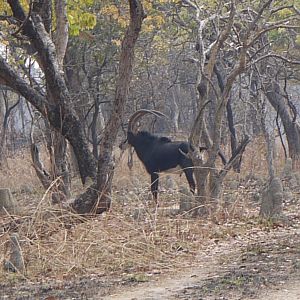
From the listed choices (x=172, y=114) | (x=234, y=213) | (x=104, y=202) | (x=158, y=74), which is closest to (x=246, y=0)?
(x=234, y=213)

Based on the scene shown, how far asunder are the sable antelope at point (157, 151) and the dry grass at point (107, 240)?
4.78 m

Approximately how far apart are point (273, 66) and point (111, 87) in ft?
15.2

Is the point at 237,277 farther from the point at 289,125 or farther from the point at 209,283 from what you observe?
the point at 289,125

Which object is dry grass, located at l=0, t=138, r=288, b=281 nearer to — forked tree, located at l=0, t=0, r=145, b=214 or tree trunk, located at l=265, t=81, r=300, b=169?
forked tree, located at l=0, t=0, r=145, b=214

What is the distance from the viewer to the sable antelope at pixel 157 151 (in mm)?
15940

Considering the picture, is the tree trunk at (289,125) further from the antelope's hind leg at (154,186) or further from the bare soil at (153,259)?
the bare soil at (153,259)

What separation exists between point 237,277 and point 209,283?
0.34 meters

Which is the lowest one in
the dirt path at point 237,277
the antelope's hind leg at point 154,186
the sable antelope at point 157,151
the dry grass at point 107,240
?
the dirt path at point 237,277

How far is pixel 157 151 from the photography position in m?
16.7

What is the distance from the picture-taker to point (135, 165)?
22.8 m

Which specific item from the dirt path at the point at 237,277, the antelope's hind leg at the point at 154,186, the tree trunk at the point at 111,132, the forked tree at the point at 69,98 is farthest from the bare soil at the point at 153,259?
the antelope's hind leg at the point at 154,186

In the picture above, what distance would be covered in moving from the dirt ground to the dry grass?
336mm

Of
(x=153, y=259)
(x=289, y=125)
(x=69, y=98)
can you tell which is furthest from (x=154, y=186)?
(x=289, y=125)

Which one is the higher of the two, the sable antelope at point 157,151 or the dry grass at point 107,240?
the sable antelope at point 157,151
